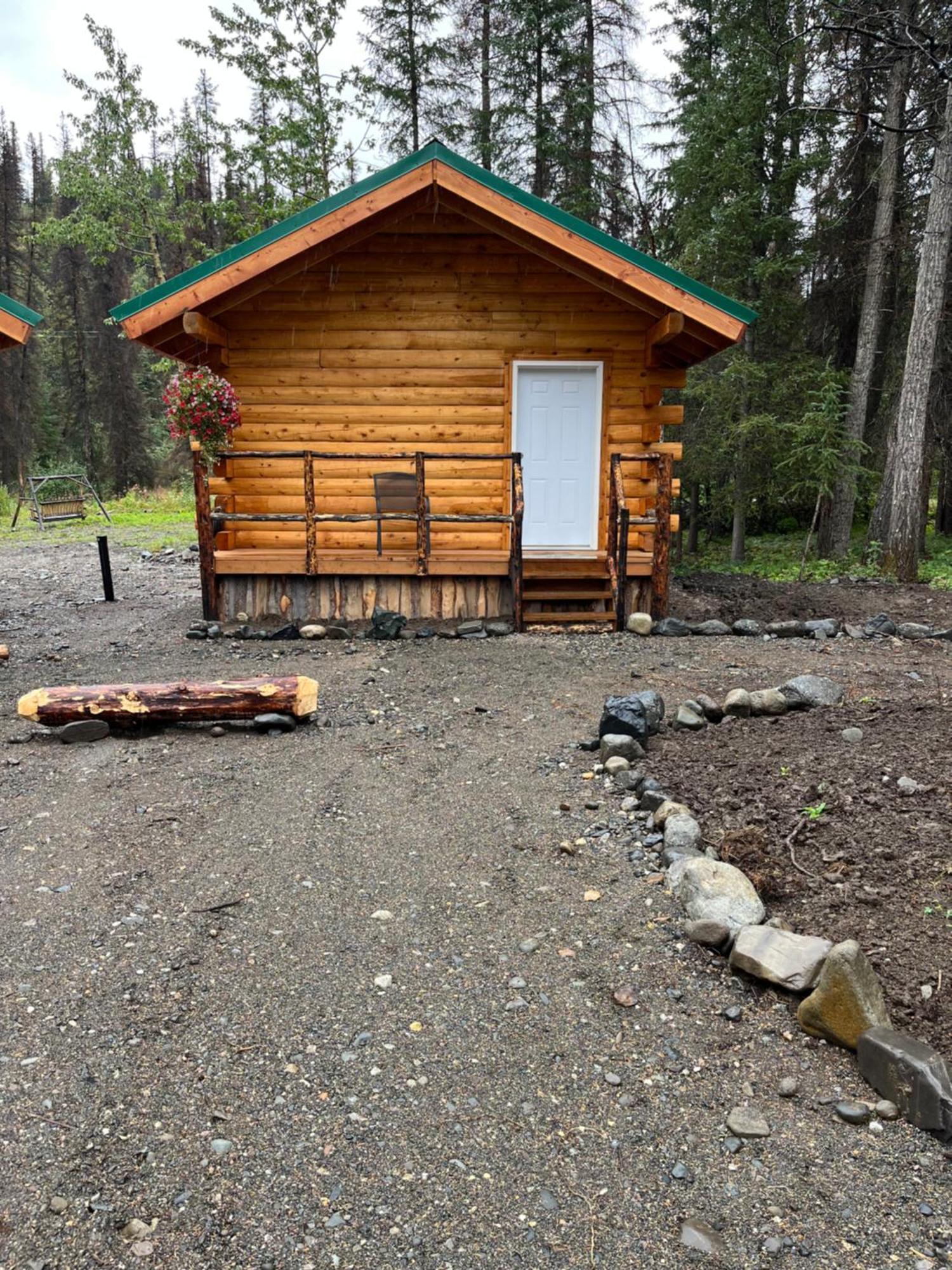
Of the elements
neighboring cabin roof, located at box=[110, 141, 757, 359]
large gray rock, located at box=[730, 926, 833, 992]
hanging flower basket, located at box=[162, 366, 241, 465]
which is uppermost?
neighboring cabin roof, located at box=[110, 141, 757, 359]

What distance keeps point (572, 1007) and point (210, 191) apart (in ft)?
129

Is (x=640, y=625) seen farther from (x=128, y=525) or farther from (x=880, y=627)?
(x=128, y=525)

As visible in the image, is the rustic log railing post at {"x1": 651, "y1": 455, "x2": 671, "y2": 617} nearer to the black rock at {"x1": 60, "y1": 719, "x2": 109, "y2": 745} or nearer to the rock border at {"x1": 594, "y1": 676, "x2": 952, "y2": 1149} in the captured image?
the rock border at {"x1": 594, "y1": 676, "x2": 952, "y2": 1149}

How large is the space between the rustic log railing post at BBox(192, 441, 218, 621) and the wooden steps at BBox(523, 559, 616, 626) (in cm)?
329

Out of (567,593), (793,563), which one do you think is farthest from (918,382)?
(567,593)

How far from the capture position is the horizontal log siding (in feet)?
30.6

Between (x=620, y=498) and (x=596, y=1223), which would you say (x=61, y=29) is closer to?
(x=620, y=498)

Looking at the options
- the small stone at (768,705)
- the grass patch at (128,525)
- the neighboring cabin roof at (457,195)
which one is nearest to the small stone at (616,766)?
the small stone at (768,705)

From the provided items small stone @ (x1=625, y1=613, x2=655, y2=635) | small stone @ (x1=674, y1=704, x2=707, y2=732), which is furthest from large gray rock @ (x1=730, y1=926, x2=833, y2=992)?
small stone @ (x1=625, y1=613, x2=655, y2=635)

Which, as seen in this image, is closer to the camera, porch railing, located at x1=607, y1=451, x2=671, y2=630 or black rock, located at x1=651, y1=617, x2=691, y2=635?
black rock, located at x1=651, y1=617, x2=691, y2=635

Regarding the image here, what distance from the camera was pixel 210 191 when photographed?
34.5 metres

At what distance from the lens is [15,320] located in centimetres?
752

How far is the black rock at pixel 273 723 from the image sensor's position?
215 inches

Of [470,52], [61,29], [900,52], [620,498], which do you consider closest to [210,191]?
[61,29]
